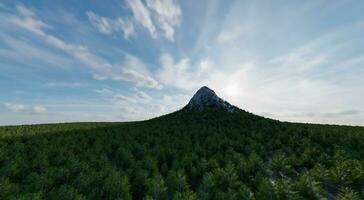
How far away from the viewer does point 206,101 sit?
130 feet

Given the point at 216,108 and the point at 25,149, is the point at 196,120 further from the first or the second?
the point at 25,149

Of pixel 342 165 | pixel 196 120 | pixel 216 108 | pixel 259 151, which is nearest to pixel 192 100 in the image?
pixel 216 108

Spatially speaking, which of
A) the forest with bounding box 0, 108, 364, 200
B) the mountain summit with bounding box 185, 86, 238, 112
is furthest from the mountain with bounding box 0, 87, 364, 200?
the mountain summit with bounding box 185, 86, 238, 112

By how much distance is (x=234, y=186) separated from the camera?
9578mm

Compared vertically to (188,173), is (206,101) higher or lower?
higher

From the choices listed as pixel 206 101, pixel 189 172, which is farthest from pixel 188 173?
pixel 206 101

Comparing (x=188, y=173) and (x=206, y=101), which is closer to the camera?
(x=188, y=173)

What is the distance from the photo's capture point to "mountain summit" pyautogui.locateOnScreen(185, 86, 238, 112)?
37844 millimetres

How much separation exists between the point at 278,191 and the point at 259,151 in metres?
6.89

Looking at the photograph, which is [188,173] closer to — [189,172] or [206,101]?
[189,172]

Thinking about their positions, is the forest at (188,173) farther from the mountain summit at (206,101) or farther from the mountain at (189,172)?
the mountain summit at (206,101)

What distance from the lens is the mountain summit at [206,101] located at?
37844mm

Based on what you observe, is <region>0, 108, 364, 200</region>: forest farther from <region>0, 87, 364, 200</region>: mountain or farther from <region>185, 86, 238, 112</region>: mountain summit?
<region>185, 86, 238, 112</region>: mountain summit

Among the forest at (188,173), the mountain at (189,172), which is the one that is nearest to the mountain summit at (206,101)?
the mountain at (189,172)
